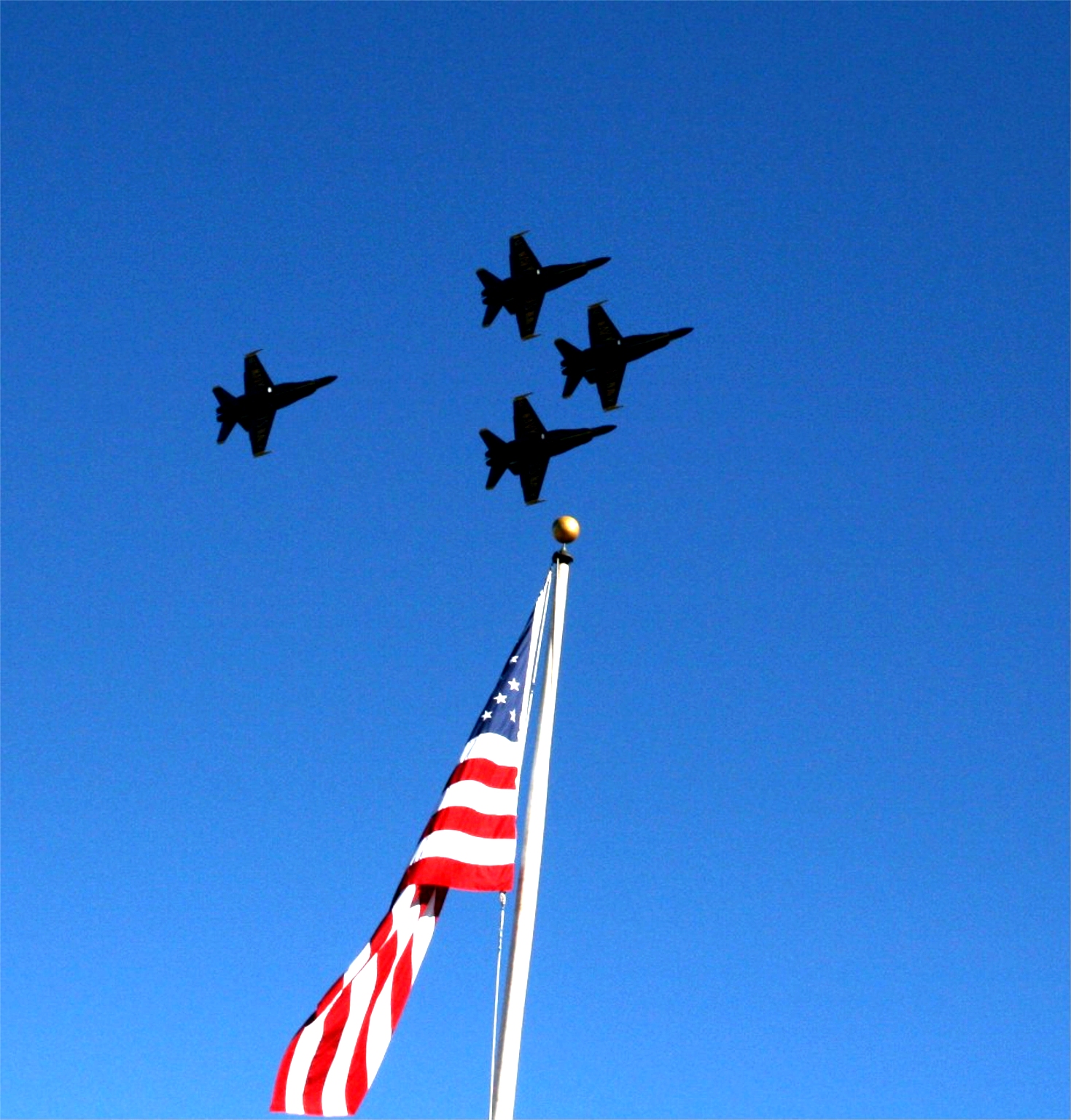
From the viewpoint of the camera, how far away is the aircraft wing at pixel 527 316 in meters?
50.2

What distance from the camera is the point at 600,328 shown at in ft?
159

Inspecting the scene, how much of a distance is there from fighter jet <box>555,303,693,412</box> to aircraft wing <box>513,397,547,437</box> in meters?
8.84

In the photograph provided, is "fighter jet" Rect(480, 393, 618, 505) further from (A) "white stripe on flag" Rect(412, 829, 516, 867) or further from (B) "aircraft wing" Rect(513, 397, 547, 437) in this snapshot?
(A) "white stripe on flag" Rect(412, 829, 516, 867)

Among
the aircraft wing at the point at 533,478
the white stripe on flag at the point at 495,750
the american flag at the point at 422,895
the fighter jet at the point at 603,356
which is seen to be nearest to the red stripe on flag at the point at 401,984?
the american flag at the point at 422,895

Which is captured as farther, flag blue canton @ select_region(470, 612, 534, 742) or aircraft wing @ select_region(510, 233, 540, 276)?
aircraft wing @ select_region(510, 233, 540, 276)

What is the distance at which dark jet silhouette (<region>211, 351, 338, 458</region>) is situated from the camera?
5216 centimetres

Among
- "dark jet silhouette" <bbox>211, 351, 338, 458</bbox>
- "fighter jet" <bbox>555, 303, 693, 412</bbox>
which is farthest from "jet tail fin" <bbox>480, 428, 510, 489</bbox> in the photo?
"dark jet silhouette" <bbox>211, 351, 338, 458</bbox>

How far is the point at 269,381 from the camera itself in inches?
2069

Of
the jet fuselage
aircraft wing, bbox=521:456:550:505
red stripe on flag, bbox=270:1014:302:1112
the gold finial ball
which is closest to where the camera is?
red stripe on flag, bbox=270:1014:302:1112

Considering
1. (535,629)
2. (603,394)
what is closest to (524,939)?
(535,629)

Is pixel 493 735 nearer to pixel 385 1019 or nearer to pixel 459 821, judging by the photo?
pixel 459 821

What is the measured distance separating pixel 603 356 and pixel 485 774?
2652 cm

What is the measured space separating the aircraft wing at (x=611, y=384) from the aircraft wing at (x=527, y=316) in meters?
3.57

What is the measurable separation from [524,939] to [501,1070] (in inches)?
66.9
